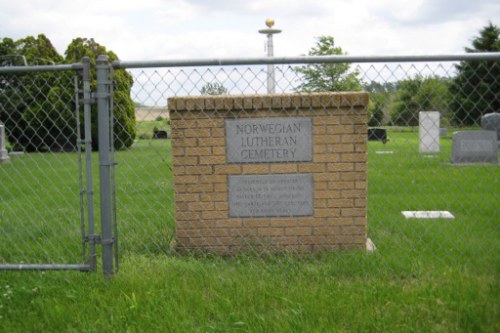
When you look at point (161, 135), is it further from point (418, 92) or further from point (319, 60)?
point (418, 92)

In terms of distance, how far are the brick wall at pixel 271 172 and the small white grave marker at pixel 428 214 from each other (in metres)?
1.72

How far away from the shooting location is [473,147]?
35.2ft

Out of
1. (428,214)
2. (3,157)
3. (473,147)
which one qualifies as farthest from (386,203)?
(3,157)

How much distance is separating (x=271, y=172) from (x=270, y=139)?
0.26 m

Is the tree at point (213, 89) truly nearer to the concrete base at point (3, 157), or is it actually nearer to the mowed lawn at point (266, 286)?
the mowed lawn at point (266, 286)

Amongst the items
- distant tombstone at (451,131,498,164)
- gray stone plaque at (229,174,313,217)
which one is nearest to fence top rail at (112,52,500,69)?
gray stone plaque at (229,174,313,217)

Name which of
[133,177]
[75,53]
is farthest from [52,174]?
[75,53]

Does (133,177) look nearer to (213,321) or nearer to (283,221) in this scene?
(283,221)

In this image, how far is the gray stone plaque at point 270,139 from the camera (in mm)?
4082

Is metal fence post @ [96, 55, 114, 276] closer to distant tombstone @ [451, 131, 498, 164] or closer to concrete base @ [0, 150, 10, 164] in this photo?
distant tombstone @ [451, 131, 498, 164]

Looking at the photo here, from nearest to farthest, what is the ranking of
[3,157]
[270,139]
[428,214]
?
[270,139], [428,214], [3,157]

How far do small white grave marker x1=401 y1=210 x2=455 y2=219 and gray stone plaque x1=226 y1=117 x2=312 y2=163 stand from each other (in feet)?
6.98

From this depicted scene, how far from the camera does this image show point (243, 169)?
163 inches

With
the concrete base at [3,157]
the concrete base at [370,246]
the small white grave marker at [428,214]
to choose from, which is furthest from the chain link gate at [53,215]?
the concrete base at [3,157]
